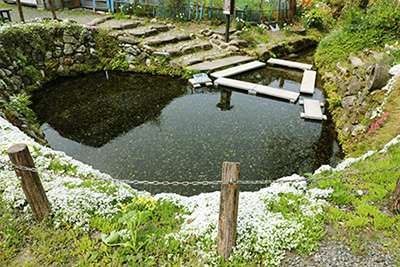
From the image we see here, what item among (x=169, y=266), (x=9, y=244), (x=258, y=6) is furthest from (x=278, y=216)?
(x=258, y=6)

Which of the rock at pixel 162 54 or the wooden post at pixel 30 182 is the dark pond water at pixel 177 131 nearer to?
the rock at pixel 162 54

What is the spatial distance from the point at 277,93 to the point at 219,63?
427 cm

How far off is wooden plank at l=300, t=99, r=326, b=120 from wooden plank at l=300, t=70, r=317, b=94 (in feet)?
3.52

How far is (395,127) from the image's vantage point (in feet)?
21.9

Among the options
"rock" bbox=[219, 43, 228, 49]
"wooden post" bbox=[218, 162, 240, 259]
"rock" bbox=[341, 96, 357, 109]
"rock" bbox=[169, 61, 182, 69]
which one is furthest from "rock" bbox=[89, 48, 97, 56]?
"wooden post" bbox=[218, 162, 240, 259]

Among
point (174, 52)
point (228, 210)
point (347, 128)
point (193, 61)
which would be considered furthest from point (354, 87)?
point (174, 52)

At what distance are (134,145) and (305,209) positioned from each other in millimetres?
5150

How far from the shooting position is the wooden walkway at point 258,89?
10884 mm

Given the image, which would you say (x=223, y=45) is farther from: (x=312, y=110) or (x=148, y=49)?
(x=312, y=110)

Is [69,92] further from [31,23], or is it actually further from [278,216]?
[278,216]

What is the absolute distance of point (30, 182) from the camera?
157 inches

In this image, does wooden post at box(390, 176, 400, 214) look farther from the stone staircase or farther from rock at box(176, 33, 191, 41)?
rock at box(176, 33, 191, 41)

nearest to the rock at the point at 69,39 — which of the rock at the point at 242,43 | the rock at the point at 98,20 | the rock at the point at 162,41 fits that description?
the rock at the point at 98,20

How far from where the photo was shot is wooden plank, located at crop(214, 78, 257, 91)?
11.7m
